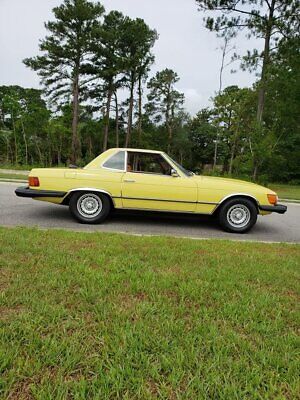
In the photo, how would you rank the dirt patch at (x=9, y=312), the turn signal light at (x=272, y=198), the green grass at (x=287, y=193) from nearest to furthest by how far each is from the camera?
the dirt patch at (x=9, y=312), the turn signal light at (x=272, y=198), the green grass at (x=287, y=193)

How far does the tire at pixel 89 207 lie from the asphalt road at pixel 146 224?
155mm

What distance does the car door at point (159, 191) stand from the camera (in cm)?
500

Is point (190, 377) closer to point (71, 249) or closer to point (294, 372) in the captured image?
point (294, 372)

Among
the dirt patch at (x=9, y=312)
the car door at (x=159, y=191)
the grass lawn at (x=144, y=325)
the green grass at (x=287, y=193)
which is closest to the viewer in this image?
the grass lawn at (x=144, y=325)

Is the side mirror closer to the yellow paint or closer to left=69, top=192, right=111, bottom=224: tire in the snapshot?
the yellow paint

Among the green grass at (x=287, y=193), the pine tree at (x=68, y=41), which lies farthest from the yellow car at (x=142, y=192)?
the pine tree at (x=68, y=41)

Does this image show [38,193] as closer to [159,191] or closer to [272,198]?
[159,191]

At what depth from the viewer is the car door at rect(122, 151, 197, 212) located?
197 inches

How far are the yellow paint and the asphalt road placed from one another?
0.89 feet

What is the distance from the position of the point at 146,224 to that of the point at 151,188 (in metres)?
0.81

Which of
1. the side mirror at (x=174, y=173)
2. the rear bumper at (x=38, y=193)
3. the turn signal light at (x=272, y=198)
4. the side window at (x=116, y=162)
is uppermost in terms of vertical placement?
the side window at (x=116, y=162)

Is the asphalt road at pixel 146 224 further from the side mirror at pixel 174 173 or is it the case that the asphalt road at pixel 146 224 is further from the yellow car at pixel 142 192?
the side mirror at pixel 174 173

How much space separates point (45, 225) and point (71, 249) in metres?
1.82

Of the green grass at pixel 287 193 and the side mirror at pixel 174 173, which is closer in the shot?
the side mirror at pixel 174 173
